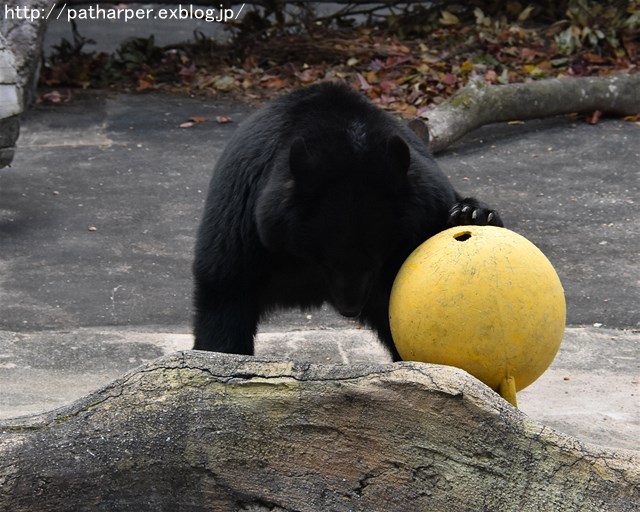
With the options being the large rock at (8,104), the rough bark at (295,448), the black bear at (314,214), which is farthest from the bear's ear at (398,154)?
the large rock at (8,104)

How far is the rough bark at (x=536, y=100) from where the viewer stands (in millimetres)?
8945

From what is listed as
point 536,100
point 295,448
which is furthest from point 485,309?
point 536,100

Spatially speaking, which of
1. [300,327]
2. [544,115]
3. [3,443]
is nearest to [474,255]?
[3,443]

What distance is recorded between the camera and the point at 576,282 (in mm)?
6516

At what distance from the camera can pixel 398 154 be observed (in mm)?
3650

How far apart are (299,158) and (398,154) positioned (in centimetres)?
34

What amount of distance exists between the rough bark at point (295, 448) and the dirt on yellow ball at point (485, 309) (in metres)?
0.32

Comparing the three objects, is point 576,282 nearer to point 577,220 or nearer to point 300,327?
point 577,220

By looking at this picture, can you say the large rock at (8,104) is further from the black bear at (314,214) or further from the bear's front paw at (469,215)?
the bear's front paw at (469,215)

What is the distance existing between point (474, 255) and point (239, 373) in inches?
33.1

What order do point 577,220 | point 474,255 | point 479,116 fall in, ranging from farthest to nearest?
point 479,116 → point 577,220 → point 474,255

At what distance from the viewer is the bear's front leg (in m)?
4.16

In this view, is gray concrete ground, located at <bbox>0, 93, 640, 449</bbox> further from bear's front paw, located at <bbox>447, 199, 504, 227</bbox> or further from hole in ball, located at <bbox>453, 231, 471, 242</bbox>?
hole in ball, located at <bbox>453, 231, 471, 242</bbox>

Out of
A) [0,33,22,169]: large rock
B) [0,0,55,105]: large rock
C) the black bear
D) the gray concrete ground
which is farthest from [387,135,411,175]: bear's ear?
[0,0,55,105]: large rock
